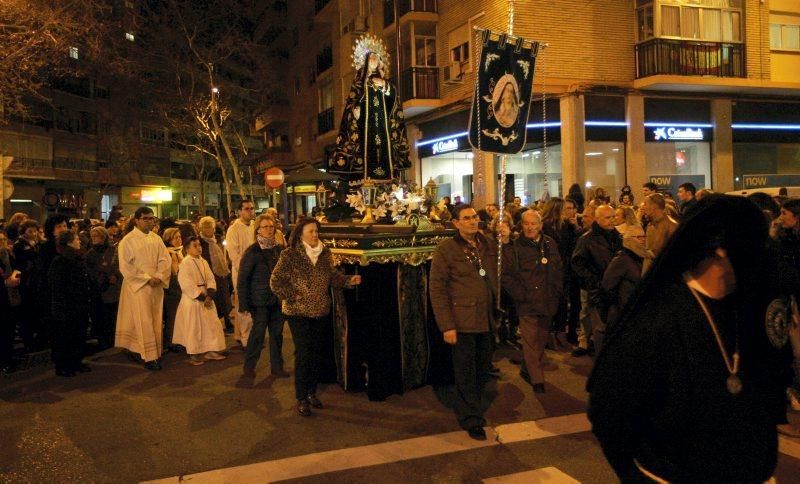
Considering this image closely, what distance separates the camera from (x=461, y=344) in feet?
18.8

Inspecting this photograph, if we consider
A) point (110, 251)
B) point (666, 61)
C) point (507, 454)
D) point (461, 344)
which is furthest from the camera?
point (666, 61)

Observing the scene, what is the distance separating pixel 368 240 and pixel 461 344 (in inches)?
59.9

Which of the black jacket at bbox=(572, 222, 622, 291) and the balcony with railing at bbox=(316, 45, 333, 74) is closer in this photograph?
the black jacket at bbox=(572, 222, 622, 291)

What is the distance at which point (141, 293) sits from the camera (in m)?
8.48

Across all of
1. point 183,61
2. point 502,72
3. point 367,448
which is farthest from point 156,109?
point 367,448

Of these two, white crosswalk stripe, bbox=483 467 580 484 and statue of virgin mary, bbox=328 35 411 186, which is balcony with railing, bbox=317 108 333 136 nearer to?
statue of virgin mary, bbox=328 35 411 186

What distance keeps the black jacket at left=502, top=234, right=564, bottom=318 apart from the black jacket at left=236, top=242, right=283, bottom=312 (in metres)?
2.84

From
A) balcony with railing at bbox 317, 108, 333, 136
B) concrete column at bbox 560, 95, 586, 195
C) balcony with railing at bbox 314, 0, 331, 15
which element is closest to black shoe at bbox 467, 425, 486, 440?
concrete column at bbox 560, 95, 586, 195

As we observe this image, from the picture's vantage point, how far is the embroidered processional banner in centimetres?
745

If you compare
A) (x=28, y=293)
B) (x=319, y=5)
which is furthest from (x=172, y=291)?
(x=319, y=5)

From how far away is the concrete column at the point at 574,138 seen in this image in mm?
18391

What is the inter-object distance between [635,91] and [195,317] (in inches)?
595

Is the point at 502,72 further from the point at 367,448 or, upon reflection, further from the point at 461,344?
the point at 367,448

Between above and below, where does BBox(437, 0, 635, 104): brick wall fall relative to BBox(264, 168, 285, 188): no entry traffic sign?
above
